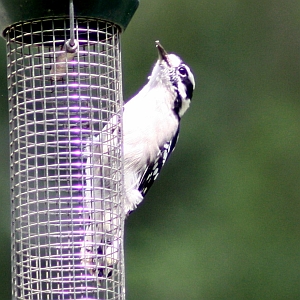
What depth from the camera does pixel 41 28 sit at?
311 inches

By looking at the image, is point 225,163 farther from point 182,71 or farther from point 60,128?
point 60,128

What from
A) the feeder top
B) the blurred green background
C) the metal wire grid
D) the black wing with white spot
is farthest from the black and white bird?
the blurred green background

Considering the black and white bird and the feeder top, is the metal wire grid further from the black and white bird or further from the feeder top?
the black and white bird

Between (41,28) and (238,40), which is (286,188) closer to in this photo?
(238,40)

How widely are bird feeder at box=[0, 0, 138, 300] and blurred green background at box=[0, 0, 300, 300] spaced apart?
12000mm

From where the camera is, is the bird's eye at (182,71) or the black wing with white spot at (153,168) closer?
the black wing with white spot at (153,168)

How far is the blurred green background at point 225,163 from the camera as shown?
20.9 metres

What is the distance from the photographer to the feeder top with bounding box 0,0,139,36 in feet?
25.1

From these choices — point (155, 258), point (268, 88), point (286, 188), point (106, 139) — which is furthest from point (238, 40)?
point (106, 139)

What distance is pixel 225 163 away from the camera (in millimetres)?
22062

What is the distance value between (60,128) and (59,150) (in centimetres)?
20

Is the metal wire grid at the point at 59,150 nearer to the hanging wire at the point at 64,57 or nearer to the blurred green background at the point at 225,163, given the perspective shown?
the hanging wire at the point at 64,57

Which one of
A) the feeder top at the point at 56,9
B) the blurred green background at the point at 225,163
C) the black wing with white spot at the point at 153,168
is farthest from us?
the blurred green background at the point at 225,163

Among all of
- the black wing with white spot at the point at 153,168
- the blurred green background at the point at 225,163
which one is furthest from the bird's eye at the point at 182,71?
the blurred green background at the point at 225,163
